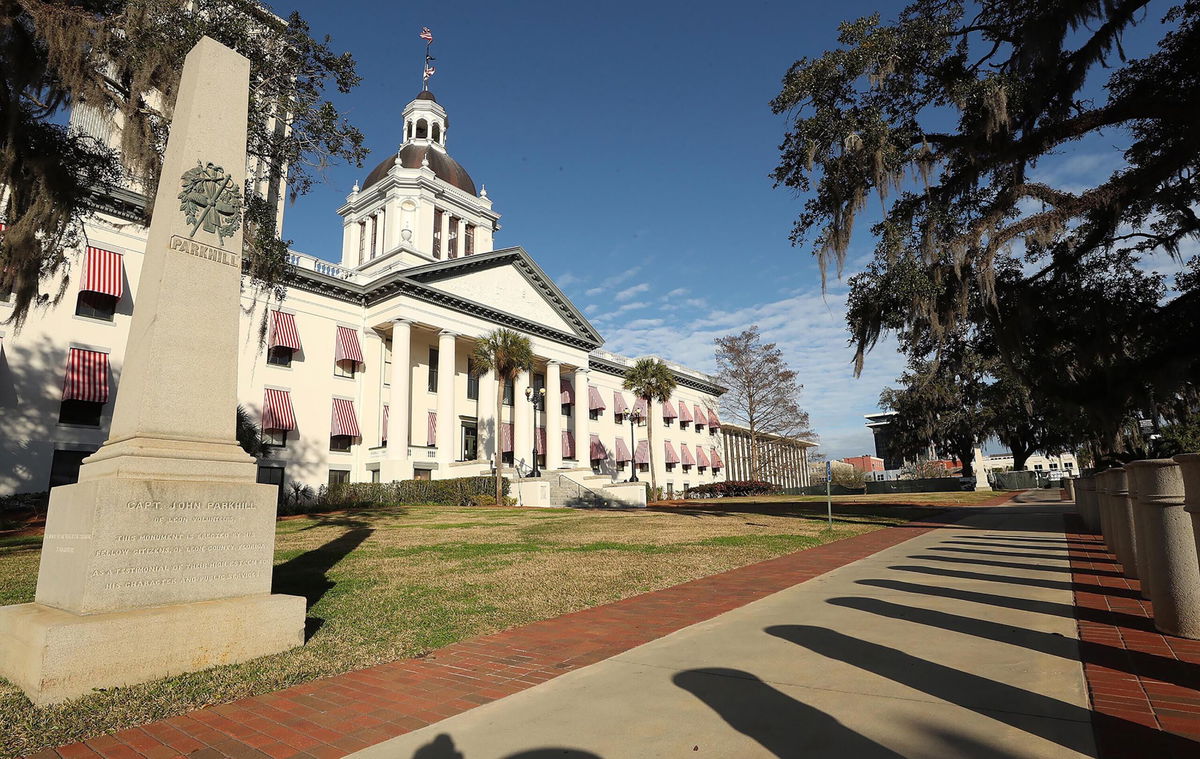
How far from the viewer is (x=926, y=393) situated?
156 ft

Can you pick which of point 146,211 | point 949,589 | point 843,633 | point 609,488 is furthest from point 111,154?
point 609,488

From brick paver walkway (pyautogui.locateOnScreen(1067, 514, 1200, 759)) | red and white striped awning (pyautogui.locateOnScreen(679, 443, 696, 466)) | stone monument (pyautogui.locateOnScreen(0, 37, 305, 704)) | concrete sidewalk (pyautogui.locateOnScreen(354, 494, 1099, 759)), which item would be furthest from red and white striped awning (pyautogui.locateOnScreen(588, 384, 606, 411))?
stone monument (pyautogui.locateOnScreen(0, 37, 305, 704))

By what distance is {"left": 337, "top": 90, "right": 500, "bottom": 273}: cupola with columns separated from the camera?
43.9 metres

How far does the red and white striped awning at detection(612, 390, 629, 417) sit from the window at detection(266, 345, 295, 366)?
28.8 meters

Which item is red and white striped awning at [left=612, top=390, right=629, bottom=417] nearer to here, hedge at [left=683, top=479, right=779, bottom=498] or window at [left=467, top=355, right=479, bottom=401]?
hedge at [left=683, top=479, right=779, bottom=498]

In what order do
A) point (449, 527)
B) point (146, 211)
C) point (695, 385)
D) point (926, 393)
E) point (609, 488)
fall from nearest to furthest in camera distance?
point (146, 211)
point (449, 527)
point (609, 488)
point (926, 393)
point (695, 385)

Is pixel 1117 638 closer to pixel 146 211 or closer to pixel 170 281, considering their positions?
pixel 170 281

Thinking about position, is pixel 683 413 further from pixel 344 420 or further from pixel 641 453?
pixel 344 420

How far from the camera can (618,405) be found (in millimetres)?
55625

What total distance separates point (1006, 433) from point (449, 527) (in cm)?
4642

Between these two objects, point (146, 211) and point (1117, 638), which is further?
point (146, 211)

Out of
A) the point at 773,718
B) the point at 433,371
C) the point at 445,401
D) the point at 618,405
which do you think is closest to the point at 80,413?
the point at 445,401

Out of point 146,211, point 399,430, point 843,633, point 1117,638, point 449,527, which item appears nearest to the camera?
point 1117,638

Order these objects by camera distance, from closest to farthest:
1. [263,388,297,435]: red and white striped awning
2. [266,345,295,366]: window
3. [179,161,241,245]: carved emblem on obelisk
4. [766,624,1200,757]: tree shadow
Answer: [766,624,1200,757]: tree shadow, [179,161,241,245]: carved emblem on obelisk, [263,388,297,435]: red and white striped awning, [266,345,295,366]: window
